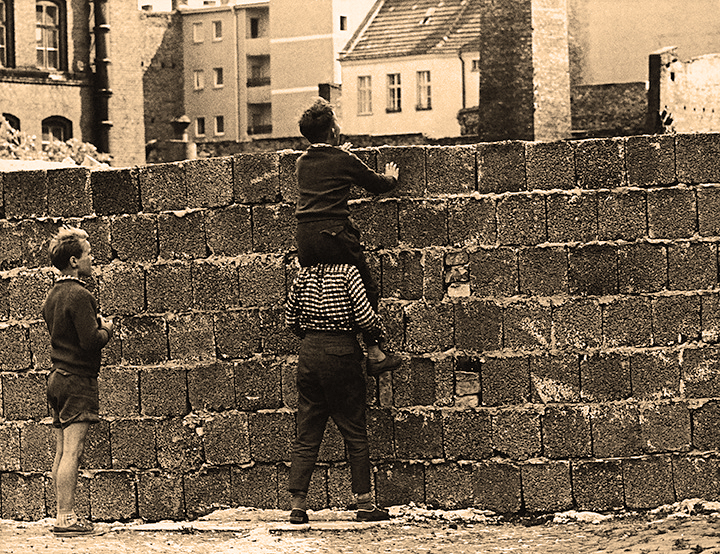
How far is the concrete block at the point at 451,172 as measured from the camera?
31.7ft

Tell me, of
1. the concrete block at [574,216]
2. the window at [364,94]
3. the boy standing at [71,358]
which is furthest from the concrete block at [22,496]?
the window at [364,94]

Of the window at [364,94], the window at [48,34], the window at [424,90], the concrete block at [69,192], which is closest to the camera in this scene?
the concrete block at [69,192]

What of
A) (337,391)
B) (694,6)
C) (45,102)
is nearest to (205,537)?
(337,391)

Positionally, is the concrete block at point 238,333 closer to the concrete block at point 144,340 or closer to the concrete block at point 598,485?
the concrete block at point 144,340

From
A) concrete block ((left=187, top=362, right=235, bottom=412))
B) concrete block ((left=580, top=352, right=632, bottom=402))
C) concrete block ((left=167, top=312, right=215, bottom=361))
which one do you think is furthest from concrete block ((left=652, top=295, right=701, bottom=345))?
concrete block ((left=167, top=312, right=215, bottom=361))

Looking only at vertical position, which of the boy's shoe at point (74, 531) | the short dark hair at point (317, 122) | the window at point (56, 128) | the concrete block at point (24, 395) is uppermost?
the window at point (56, 128)

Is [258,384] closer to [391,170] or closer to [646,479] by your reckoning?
[391,170]

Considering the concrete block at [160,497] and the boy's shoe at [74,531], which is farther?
the concrete block at [160,497]

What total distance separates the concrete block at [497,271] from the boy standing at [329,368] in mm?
801

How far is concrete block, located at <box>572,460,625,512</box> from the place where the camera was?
9.52 meters

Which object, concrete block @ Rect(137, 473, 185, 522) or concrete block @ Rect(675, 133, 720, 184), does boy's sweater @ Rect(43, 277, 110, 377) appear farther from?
concrete block @ Rect(675, 133, 720, 184)

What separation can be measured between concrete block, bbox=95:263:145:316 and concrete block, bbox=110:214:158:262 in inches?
3.2

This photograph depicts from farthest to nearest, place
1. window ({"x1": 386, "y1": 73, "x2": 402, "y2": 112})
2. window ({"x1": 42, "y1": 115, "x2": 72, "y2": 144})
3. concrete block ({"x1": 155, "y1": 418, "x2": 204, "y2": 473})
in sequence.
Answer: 1. window ({"x1": 386, "y1": 73, "x2": 402, "y2": 112})
2. window ({"x1": 42, "y1": 115, "x2": 72, "y2": 144})
3. concrete block ({"x1": 155, "y1": 418, "x2": 204, "y2": 473})

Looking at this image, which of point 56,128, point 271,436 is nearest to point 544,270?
point 271,436
